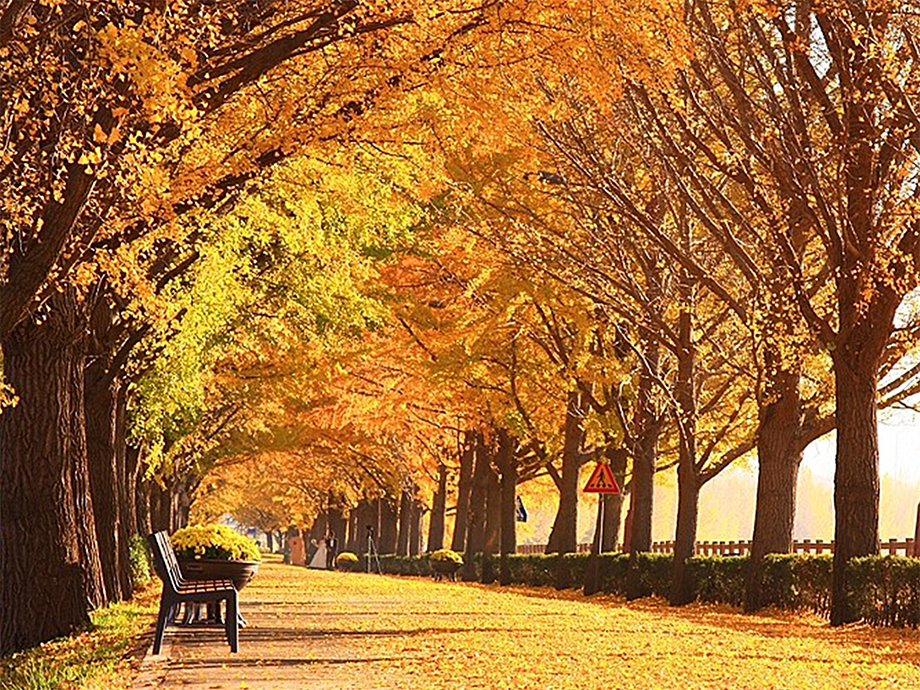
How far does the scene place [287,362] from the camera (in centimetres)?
4022

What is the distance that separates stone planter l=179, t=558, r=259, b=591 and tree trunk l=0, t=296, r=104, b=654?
2303 mm

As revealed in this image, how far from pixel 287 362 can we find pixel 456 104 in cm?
2522

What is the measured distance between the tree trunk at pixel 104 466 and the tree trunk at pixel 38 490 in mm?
6276

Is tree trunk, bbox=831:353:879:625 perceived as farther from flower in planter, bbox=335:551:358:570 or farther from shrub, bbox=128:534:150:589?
flower in planter, bbox=335:551:358:570

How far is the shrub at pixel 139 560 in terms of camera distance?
116ft

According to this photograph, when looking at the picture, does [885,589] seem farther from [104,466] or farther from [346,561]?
[346,561]

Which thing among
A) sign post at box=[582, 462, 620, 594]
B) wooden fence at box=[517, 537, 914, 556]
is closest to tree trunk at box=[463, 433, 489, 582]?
wooden fence at box=[517, 537, 914, 556]

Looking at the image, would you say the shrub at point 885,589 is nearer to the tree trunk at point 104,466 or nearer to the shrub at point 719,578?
the shrub at point 719,578

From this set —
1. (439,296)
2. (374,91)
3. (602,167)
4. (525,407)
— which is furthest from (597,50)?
(525,407)

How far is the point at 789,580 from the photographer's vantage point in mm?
24828

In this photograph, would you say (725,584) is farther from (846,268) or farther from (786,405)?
(846,268)

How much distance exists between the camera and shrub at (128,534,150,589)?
116 feet

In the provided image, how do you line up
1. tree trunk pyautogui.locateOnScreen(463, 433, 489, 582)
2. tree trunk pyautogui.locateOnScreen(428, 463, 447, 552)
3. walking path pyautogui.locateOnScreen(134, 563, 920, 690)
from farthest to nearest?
tree trunk pyautogui.locateOnScreen(428, 463, 447, 552)
tree trunk pyautogui.locateOnScreen(463, 433, 489, 582)
walking path pyautogui.locateOnScreen(134, 563, 920, 690)

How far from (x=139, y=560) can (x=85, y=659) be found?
75.2 ft
